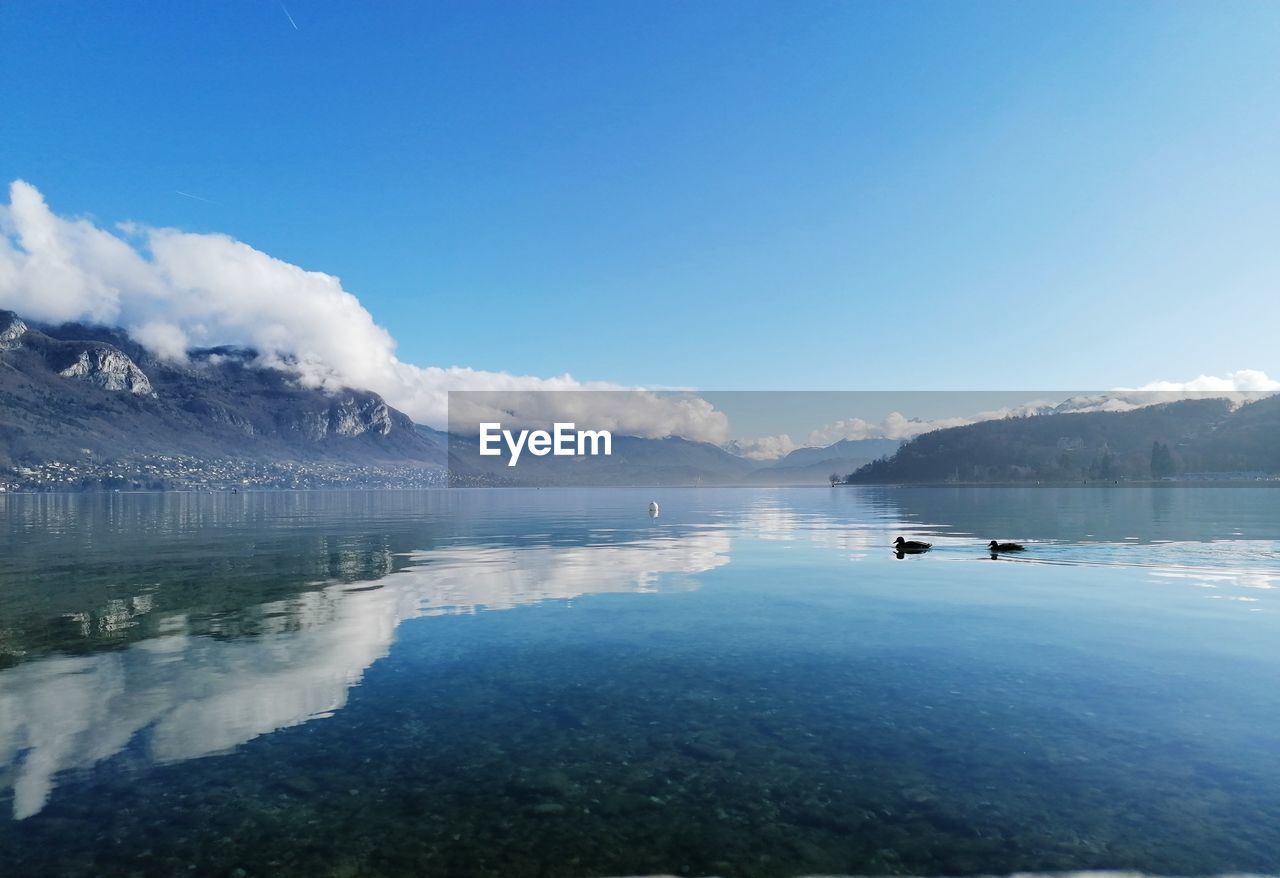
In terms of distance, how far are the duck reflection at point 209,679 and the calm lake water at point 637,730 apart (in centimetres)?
12

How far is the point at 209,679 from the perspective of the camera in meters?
20.1

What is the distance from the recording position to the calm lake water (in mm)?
11188

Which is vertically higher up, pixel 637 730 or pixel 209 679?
pixel 209 679

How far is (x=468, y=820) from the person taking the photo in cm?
1196

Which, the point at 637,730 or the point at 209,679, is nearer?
the point at 637,730

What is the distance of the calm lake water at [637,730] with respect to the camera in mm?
11188

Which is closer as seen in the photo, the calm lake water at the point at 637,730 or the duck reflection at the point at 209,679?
the calm lake water at the point at 637,730

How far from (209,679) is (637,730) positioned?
12.8 meters

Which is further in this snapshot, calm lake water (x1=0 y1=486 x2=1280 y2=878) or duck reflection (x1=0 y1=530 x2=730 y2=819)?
duck reflection (x1=0 y1=530 x2=730 y2=819)

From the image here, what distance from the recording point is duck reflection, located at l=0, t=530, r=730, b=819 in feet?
49.9

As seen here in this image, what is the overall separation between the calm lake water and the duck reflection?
0.12 m

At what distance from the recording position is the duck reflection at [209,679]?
15195 millimetres

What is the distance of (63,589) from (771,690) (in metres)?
38.4

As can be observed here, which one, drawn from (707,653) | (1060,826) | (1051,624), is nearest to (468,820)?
(1060,826)
